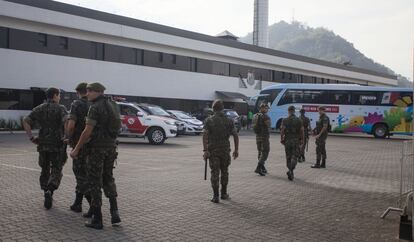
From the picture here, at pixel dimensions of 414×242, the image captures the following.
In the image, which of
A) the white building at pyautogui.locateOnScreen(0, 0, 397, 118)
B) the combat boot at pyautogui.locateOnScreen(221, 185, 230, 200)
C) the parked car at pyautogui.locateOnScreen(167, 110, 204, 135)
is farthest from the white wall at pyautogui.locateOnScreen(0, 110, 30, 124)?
the combat boot at pyautogui.locateOnScreen(221, 185, 230, 200)

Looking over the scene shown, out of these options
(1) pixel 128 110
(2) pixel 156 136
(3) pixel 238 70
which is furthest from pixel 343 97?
(1) pixel 128 110

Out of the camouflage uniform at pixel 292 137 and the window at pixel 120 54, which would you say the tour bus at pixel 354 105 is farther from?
the camouflage uniform at pixel 292 137

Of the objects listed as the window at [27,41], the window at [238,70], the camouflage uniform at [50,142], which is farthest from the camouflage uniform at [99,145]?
the window at [238,70]

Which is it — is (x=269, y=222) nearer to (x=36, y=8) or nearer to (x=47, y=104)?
Result: (x=47, y=104)

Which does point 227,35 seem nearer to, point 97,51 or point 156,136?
point 97,51

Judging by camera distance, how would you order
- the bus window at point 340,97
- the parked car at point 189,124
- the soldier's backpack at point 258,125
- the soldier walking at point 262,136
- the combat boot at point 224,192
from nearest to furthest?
the combat boot at point 224,192
the soldier walking at point 262,136
the soldier's backpack at point 258,125
the parked car at point 189,124
the bus window at point 340,97

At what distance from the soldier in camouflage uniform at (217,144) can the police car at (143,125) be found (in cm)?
1141

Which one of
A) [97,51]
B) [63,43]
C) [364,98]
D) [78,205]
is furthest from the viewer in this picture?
[97,51]

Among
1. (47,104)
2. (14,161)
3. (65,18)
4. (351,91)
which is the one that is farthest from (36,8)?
(47,104)

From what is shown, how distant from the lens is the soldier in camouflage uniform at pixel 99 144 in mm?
5762

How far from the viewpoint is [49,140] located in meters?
6.70

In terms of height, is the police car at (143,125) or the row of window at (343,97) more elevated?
the row of window at (343,97)

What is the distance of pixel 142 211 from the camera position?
677cm

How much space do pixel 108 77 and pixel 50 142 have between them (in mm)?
25429
